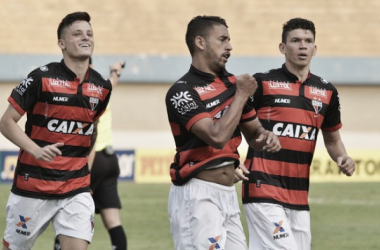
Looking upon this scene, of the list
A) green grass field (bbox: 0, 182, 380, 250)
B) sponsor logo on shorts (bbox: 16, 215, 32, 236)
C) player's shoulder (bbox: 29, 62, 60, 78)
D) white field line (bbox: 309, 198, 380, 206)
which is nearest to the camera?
player's shoulder (bbox: 29, 62, 60, 78)

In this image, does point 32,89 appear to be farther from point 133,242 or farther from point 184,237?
point 133,242

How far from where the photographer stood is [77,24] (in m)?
6.84

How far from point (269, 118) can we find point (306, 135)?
0.31 meters

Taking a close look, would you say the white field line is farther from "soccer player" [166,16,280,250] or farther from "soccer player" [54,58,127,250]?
"soccer player" [166,16,280,250]

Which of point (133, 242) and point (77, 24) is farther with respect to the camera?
point (133, 242)

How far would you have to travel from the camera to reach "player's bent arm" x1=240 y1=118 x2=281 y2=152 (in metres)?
5.97

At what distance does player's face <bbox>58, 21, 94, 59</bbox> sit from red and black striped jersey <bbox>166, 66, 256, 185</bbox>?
113cm

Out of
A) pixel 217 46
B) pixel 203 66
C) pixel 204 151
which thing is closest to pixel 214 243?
pixel 204 151

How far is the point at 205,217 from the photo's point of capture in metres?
5.76

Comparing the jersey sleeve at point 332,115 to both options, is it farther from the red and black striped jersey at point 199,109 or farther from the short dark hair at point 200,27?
the short dark hair at point 200,27

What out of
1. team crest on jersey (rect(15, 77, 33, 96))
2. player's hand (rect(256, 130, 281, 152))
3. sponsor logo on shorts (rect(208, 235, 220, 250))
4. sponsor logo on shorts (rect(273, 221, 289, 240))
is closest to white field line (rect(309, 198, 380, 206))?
sponsor logo on shorts (rect(273, 221, 289, 240))

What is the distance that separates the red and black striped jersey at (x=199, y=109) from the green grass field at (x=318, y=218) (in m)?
5.28

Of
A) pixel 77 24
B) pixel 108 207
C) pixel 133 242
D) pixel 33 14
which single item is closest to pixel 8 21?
pixel 33 14

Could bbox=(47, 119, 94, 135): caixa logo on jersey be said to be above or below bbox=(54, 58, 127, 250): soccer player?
above
